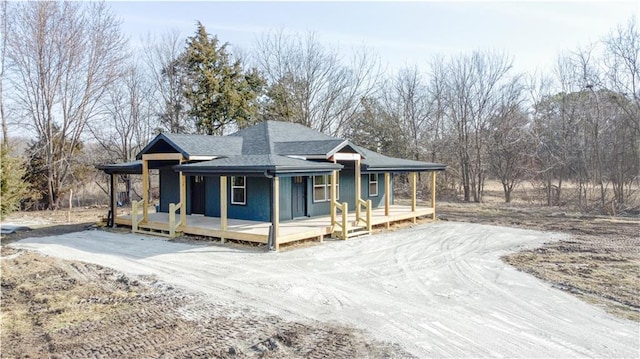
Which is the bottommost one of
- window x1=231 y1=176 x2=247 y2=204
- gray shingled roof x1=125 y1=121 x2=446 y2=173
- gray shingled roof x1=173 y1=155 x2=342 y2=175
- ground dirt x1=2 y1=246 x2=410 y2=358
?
ground dirt x1=2 y1=246 x2=410 y2=358

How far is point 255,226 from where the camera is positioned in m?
12.6

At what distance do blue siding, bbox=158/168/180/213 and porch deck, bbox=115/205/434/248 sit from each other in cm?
67

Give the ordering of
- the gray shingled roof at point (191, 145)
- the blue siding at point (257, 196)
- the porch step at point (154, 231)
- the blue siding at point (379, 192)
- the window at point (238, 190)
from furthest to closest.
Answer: the blue siding at point (379, 192)
the window at point (238, 190)
the blue siding at point (257, 196)
the gray shingled roof at point (191, 145)
the porch step at point (154, 231)

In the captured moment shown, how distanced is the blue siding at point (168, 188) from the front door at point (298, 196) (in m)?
4.46

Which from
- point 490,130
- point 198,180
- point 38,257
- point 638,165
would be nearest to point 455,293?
point 38,257

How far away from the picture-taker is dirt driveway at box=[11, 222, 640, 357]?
531 centimetres

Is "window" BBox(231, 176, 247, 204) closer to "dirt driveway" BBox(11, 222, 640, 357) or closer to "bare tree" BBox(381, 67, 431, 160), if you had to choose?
"dirt driveway" BBox(11, 222, 640, 357)

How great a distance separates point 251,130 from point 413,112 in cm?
1616

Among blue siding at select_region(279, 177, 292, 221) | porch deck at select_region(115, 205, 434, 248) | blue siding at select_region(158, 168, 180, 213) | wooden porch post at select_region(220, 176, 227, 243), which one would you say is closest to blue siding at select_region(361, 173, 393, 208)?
porch deck at select_region(115, 205, 434, 248)

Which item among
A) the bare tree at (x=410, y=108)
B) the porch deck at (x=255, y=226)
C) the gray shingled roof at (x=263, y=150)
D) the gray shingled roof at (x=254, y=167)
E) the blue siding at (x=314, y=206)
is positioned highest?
the bare tree at (x=410, y=108)

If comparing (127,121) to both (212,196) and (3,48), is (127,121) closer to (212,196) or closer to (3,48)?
(3,48)

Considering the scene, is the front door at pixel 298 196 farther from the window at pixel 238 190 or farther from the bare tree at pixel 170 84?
the bare tree at pixel 170 84

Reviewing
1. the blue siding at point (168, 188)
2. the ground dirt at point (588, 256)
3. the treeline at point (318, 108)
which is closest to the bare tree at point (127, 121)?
the treeline at point (318, 108)

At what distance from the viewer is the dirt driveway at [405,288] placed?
5.31 metres
